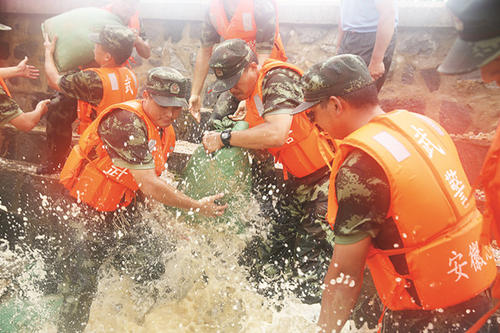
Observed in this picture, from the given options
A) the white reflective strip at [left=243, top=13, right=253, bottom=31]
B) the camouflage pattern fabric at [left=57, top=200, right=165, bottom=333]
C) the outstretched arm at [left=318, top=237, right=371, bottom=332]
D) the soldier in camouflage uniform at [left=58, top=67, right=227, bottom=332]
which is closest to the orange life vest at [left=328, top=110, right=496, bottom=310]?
the outstretched arm at [left=318, top=237, right=371, bottom=332]

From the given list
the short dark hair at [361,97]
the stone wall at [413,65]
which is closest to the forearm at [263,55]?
the stone wall at [413,65]

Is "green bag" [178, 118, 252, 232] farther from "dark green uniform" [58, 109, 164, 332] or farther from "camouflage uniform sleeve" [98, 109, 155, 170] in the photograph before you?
"dark green uniform" [58, 109, 164, 332]

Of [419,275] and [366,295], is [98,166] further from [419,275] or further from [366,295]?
[419,275]

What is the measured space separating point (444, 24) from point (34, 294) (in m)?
4.30

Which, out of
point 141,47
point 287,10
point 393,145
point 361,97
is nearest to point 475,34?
point 393,145

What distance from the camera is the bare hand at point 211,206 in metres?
2.38

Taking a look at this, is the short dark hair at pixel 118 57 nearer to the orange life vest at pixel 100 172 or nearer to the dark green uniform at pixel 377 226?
the orange life vest at pixel 100 172

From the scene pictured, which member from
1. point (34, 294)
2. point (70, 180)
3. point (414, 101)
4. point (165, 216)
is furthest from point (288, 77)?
point (34, 294)

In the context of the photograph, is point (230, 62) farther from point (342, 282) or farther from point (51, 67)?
point (51, 67)

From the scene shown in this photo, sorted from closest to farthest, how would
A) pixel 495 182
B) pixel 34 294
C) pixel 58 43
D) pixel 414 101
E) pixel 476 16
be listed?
pixel 476 16
pixel 495 182
pixel 34 294
pixel 58 43
pixel 414 101

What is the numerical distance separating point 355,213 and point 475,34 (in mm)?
663

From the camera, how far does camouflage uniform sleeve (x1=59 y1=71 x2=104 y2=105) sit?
9.33 ft

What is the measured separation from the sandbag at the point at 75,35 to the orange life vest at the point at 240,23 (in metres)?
0.90

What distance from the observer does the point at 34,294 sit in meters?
3.02
